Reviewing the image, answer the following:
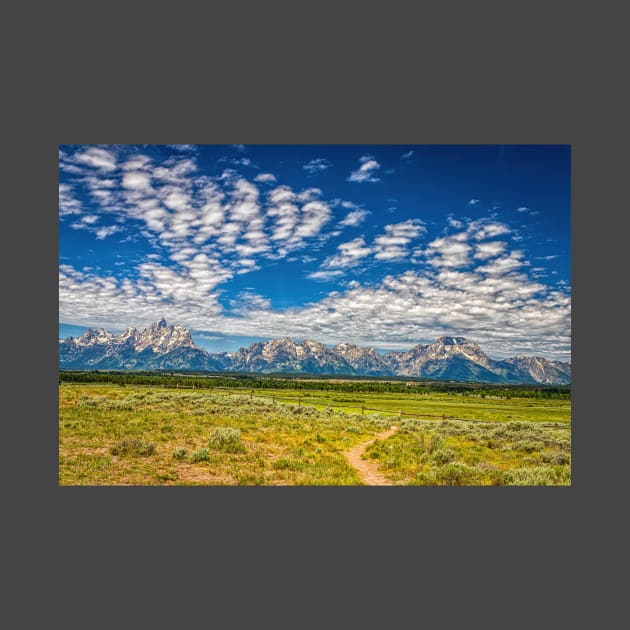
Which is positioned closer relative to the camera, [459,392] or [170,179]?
[170,179]

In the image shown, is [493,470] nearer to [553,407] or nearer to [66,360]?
[553,407]

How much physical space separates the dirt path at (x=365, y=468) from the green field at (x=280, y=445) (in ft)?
0.83

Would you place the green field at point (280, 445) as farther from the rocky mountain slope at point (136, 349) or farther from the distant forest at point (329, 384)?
the rocky mountain slope at point (136, 349)

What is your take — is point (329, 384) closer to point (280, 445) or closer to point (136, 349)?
point (136, 349)

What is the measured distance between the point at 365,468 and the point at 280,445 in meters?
3.21

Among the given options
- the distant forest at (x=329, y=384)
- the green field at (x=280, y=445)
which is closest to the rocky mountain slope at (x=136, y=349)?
the distant forest at (x=329, y=384)

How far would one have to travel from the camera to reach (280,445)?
12.2m

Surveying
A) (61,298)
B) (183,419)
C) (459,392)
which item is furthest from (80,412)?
(459,392)

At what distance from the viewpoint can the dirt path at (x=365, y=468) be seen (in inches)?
399

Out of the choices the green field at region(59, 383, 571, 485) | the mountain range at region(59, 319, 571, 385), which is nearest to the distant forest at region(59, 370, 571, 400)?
the mountain range at region(59, 319, 571, 385)

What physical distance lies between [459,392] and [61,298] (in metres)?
23.9

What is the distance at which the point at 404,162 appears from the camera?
1230cm

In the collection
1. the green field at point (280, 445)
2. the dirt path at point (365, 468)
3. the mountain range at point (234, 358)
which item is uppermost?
the mountain range at point (234, 358)

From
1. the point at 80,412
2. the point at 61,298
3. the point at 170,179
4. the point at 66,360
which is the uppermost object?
the point at 170,179
